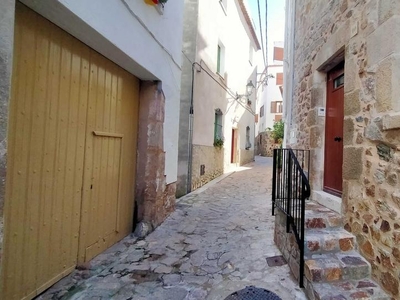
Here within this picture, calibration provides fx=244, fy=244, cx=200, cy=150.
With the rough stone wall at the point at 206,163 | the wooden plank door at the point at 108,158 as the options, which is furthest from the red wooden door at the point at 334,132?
the rough stone wall at the point at 206,163

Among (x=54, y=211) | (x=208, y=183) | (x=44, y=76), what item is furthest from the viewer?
(x=208, y=183)

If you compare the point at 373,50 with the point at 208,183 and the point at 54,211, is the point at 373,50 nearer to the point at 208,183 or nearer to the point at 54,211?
the point at 54,211

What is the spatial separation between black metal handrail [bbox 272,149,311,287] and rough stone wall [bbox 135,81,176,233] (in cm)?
170

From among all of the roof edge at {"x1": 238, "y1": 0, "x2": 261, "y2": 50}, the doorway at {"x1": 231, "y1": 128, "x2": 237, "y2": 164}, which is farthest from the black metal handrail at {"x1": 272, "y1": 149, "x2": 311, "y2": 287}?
the roof edge at {"x1": 238, "y1": 0, "x2": 261, "y2": 50}

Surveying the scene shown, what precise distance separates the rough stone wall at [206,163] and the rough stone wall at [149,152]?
2802 mm

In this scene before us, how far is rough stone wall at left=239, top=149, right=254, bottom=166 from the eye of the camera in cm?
1259

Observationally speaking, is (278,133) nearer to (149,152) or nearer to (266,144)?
(266,144)

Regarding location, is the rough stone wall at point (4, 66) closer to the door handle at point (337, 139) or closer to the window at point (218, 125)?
the door handle at point (337, 139)

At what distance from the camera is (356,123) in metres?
2.43

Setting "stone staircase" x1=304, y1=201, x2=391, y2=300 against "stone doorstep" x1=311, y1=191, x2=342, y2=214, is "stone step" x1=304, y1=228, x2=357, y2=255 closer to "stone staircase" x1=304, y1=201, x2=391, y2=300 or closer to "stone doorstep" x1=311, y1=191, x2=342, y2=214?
"stone staircase" x1=304, y1=201, x2=391, y2=300

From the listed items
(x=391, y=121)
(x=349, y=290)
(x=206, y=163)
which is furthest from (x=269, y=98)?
(x=349, y=290)

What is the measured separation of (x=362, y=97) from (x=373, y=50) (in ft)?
1.37

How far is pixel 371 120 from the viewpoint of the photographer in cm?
218

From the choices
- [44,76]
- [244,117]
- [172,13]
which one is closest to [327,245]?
[44,76]
